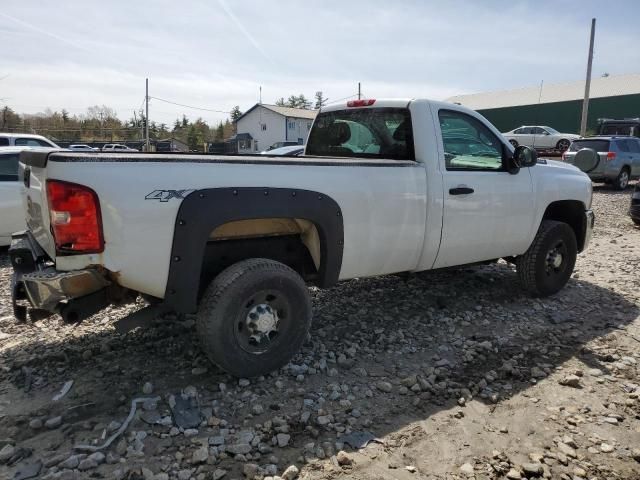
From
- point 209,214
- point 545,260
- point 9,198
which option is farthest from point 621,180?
point 9,198

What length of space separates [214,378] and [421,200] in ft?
6.81

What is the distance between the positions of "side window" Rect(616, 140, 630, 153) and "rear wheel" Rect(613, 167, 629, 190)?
0.59 meters

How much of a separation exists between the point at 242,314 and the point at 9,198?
16.3 feet

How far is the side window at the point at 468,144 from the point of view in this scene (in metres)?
4.26

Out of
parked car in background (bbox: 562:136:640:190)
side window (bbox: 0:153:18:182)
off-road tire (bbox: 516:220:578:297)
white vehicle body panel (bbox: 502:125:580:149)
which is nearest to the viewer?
off-road tire (bbox: 516:220:578:297)

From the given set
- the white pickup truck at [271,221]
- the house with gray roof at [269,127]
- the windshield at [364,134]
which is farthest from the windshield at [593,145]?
the house with gray roof at [269,127]

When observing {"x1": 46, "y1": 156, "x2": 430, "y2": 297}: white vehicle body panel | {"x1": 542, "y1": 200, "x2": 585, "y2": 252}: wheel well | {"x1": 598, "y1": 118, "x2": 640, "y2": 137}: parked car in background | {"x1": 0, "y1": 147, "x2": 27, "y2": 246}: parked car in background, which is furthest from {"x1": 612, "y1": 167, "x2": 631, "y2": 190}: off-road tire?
{"x1": 0, "y1": 147, "x2": 27, "y2": 246}: parked car in background

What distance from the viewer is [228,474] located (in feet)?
8.13

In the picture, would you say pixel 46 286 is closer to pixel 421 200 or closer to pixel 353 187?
pixel 353 187

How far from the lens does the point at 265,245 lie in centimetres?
367

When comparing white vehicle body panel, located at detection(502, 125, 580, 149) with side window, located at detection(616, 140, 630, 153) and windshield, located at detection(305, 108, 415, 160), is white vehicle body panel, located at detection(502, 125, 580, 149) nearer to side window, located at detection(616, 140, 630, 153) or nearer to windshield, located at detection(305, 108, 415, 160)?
side window, located at detection(616, 140, 630, 153)

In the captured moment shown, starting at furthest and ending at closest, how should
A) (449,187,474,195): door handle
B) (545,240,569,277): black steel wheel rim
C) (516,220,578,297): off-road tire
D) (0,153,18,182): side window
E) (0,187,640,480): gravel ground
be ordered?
(0,153,18,182): side window → (545,240,569,277): black steel wheel rim → (516,220,578,297): off-road tire → (449,187,474,195): door handle → (0,187,640,480): gravel ground

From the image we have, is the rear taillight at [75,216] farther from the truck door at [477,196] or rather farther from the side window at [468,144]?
the side window at [468,144]

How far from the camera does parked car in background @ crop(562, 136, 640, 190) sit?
15.5m
